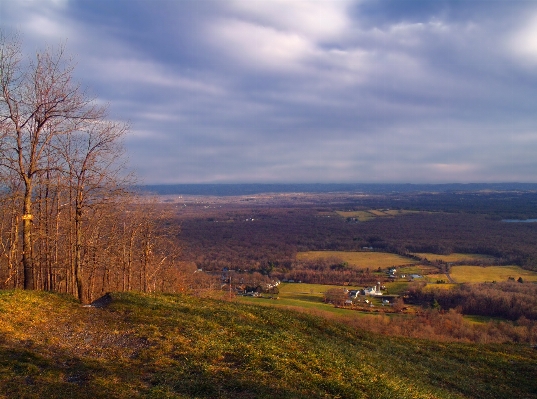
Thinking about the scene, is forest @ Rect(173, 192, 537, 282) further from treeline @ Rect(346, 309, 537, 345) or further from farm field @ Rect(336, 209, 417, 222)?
treeline @ Rect(346, 309, 537, 345)

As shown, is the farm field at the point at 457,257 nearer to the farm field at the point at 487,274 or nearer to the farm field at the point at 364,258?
the farm field at the point at 364,258

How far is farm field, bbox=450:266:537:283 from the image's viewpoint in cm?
3826

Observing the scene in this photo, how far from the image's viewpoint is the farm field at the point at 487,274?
126 feet

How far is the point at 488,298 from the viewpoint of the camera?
1133 inches

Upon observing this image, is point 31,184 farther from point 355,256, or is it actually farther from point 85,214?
point 355,256

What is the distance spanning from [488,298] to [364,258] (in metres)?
25.3

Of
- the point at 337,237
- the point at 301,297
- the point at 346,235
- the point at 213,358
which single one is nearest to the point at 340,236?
the point at 337,237

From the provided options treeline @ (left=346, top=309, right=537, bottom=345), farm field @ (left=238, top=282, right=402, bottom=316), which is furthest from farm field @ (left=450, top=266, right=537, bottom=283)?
treeline @ (left=346, top=309, right=537, bottom=345)

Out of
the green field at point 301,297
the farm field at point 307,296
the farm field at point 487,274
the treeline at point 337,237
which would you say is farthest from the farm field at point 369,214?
the green field at point 301,297

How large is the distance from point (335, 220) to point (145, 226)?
74.7 m

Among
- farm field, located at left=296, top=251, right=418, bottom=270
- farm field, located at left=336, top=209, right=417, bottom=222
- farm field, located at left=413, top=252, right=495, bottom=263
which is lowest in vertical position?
farm field, located at left=296, top=251, right=418, bottom=270

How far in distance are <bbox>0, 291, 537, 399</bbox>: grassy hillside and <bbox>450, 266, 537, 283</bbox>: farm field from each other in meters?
26.6

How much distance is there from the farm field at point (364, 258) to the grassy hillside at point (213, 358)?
34.9 metres

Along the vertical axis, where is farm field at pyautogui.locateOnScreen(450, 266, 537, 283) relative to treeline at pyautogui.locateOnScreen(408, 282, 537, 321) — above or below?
below
